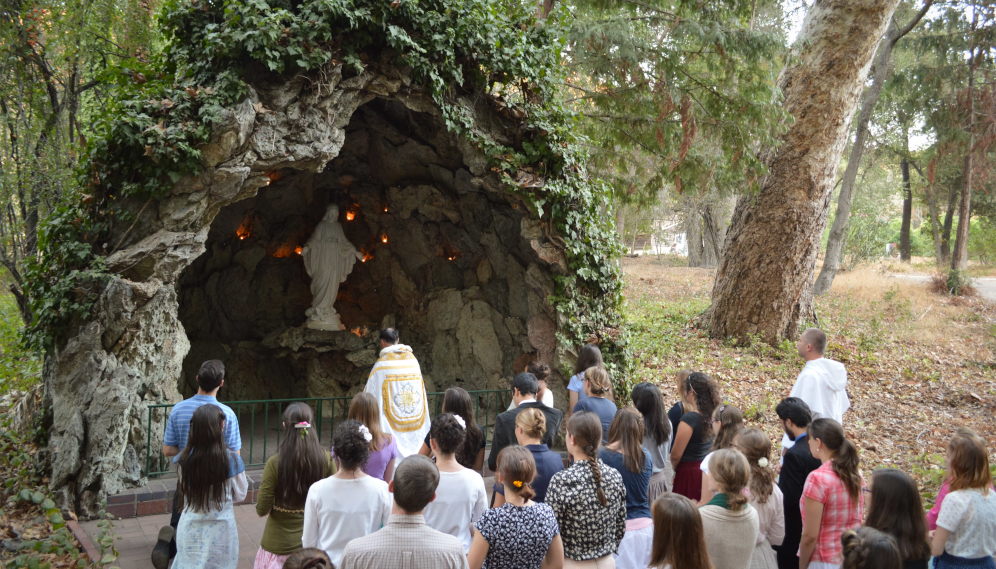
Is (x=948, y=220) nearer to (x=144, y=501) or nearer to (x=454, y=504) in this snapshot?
(x=454, y=504)

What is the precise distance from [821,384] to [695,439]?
157cm

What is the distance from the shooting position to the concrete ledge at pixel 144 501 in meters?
5.26

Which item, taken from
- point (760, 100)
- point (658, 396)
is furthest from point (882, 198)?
point (658, 396)

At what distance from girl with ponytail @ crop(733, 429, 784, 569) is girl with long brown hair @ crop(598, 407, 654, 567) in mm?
575

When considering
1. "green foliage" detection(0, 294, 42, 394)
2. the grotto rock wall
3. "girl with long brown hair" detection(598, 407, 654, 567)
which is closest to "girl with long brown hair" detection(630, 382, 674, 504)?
"girl with long brown hair" detection(598, 407, 654, 567)

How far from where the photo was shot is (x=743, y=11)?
8453 millimetres

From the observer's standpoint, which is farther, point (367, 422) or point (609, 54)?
point (609, 54)

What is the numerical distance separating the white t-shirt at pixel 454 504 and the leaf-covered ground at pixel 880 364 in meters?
5.79

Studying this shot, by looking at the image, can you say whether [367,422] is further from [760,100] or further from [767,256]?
[767,256]

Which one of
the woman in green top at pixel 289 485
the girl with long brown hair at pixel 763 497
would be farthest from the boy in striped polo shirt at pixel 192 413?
the girl with long brown hair at pixel 763 497

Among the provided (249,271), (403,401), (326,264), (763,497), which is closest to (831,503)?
(763,497)

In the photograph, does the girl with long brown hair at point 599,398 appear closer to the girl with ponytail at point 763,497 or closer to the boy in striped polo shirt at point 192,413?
the girl with ponytail at point 763,497

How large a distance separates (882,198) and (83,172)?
112 feet

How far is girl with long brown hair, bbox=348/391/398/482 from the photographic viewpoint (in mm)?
3805
